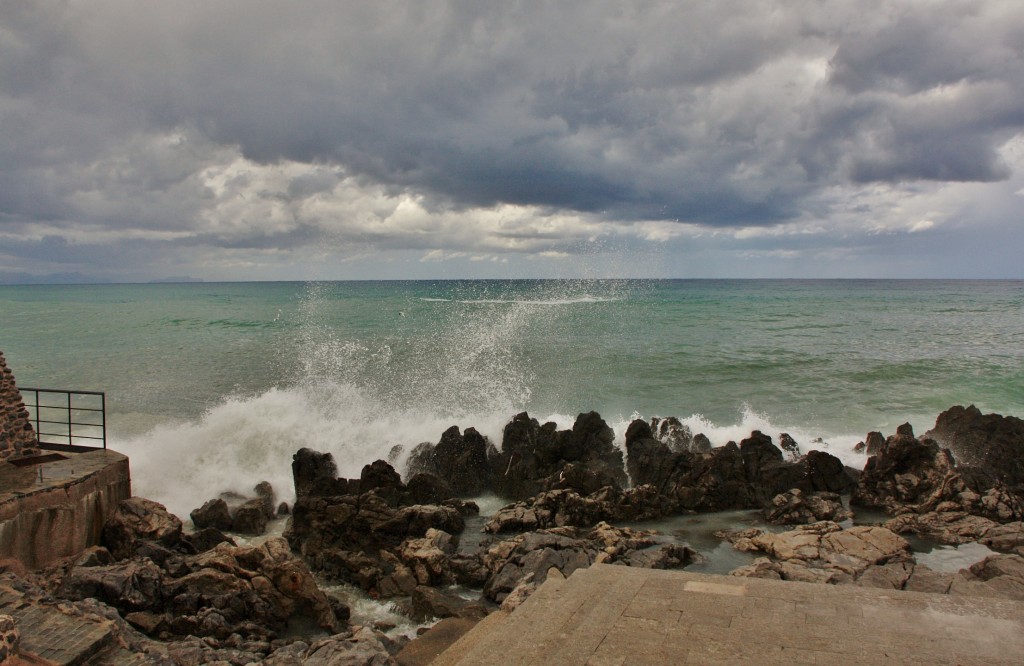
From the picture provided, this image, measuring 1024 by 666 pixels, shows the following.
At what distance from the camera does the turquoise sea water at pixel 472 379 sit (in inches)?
709

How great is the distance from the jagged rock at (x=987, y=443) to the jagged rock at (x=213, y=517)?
1459cm

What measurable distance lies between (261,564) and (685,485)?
844 cm

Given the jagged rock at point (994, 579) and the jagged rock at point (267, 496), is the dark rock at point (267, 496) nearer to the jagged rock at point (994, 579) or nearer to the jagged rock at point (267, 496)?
the jagged rock at point (267, 496)

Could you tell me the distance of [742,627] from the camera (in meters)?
5.97

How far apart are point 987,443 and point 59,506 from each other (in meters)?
18.3

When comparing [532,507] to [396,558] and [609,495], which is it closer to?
[609,495]

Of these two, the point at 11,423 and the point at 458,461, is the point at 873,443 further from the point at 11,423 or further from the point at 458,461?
the point at 11,423

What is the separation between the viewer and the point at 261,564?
29.5ft

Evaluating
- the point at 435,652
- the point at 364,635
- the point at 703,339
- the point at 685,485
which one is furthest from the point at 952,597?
the point at 703,339

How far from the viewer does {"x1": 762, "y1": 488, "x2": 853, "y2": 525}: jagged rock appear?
12.3 m

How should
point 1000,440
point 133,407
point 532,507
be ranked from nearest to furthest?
point 532,507 → point 1000,440 → point 133,407

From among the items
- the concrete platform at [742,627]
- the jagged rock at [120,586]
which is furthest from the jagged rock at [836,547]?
the jagged rock at [120,586]

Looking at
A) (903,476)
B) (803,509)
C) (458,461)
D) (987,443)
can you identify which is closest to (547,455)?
(458,461)

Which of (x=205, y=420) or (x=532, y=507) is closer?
(x=532, y=507)
